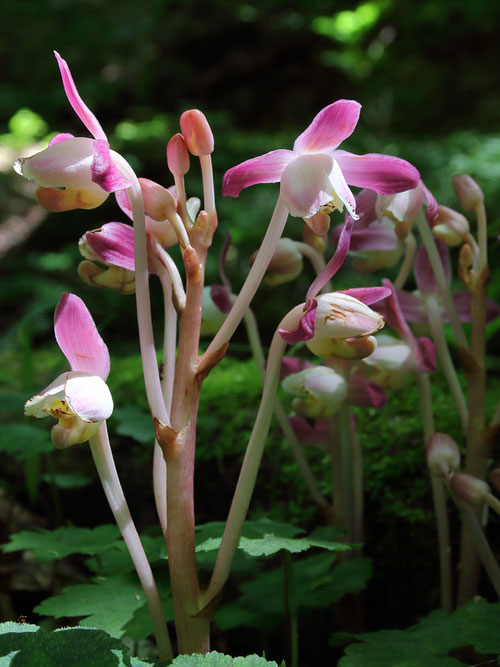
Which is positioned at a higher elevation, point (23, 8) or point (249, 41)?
point (23, 8)

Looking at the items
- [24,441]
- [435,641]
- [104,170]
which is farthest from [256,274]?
[24,441]

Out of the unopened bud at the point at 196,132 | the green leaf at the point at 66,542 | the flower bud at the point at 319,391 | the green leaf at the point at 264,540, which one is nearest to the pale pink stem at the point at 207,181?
the unopened bud at the point at 196,132

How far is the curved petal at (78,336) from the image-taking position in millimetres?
696

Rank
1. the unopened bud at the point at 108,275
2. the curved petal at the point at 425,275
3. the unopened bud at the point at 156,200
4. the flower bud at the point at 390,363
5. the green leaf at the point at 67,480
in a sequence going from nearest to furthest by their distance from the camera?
1. the unopened bud at the point at 156,200
2. the unopened bud at the point at 108,275
3. the flower bud at the point at 390,363
4. the curved petal at the point at 425,275
5. the green leaf at the point at 67,480

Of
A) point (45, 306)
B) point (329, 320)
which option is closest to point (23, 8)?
point (45, 306)

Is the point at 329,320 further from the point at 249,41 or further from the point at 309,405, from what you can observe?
the point at 249,41

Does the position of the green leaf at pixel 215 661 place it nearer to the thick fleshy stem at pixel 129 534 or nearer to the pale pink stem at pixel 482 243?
the thick fleshy stem at pixel 129 534

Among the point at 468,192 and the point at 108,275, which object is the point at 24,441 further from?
the point at 468,192

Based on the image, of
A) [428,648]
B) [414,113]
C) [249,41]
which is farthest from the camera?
[249,41]

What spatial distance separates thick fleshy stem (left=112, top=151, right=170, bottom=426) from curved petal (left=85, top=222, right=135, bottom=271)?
0.06 metres

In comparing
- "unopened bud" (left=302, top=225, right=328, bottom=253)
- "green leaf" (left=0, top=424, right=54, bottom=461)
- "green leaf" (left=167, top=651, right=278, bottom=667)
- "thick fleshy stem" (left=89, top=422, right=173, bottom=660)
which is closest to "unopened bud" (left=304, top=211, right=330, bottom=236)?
"unopened bud" (left=302, top=225, right=328, bottom=253)

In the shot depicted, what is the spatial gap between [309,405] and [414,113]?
6589 millimetres

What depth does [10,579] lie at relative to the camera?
4.31ft

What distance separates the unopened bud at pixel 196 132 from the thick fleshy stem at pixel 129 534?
0.38 m
